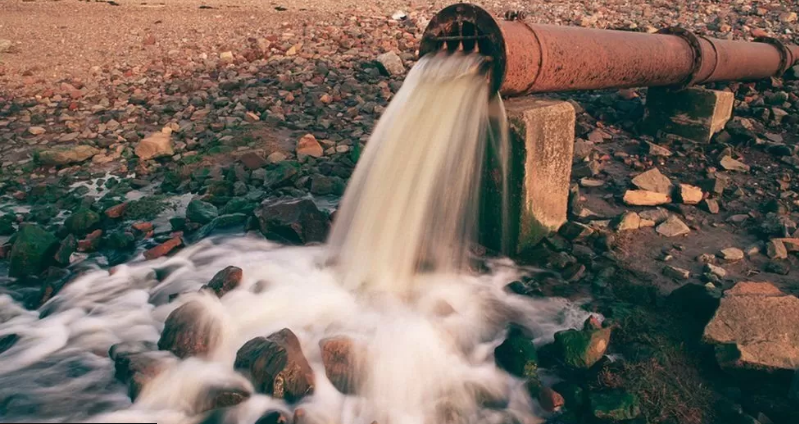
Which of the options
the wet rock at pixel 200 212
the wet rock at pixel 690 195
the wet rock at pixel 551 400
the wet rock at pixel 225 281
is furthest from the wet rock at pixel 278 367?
the wet rock at pixel 690 195

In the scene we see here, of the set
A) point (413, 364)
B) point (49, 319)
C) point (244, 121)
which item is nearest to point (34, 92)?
point (244, 121)

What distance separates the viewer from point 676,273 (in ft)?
13.9

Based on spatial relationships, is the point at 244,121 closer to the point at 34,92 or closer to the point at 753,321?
the point at 34,92

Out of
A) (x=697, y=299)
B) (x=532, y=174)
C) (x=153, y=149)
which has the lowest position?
(x=697, y=299)

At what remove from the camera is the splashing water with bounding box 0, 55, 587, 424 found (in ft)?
10.3

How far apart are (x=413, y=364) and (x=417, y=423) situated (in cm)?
46

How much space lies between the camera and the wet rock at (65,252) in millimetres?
4660

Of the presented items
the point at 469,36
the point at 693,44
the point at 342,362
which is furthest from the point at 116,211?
the point at 693,44

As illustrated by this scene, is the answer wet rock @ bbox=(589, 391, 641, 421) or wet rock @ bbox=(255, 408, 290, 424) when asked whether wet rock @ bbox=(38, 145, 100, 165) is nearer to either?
wet rock @ bbox=(255, 408, 290, 424)

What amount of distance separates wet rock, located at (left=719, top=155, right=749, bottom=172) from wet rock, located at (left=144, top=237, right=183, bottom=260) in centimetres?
577

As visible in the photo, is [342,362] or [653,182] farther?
[653,182]

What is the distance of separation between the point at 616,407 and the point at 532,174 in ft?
6.41

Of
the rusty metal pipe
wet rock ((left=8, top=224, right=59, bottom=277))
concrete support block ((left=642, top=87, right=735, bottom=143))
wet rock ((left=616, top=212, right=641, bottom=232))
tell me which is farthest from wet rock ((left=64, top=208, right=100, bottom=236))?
concrete support block ((left=642, top=87, right=735, bottom=143))

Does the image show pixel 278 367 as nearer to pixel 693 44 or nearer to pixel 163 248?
pixel 163 248
